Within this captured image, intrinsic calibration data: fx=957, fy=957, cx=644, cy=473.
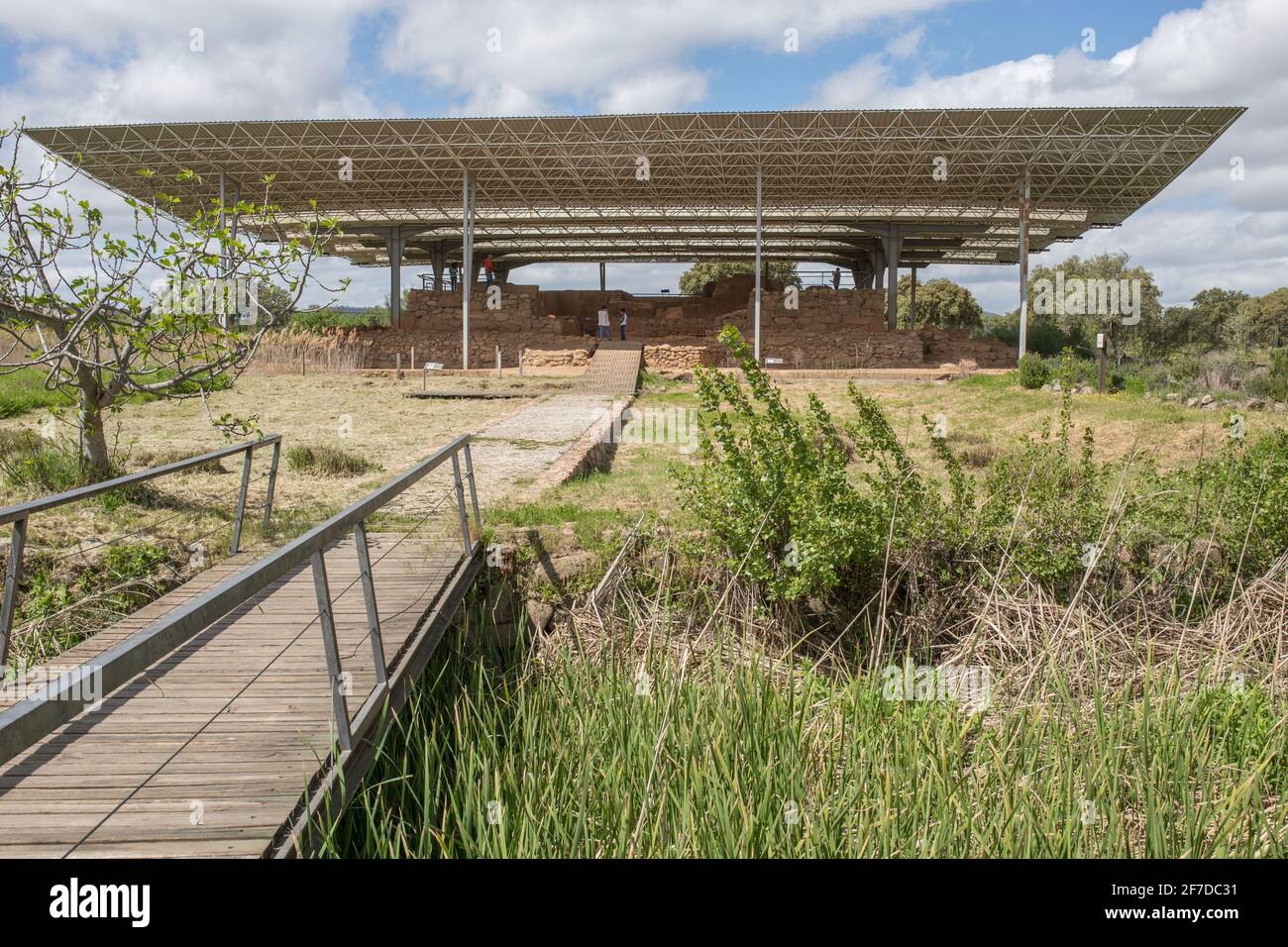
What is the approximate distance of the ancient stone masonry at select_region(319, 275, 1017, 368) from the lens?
25344mm

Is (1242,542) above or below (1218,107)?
below

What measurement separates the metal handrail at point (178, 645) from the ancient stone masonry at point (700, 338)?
2138cm

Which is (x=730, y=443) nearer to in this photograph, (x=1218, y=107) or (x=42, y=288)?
(x=42, y=288)

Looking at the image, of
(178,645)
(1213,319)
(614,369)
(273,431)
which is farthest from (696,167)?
(1213,319)

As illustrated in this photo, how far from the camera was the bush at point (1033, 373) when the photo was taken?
56.1ft

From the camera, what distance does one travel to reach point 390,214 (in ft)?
92.0

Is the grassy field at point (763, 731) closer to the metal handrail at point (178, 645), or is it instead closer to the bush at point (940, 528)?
the bush at point (940, 528)

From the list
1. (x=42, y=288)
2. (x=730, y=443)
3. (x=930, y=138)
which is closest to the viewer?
(x=730, y=443)

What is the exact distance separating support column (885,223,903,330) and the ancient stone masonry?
430mm

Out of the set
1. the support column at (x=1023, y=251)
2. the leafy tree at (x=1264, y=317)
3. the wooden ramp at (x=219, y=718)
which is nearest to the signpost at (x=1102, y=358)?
the support column at (x=1023, y=251)

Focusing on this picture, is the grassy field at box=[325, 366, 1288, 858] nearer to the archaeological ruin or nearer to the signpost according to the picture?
the signpost

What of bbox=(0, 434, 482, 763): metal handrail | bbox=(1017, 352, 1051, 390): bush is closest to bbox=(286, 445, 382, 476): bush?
bbox=(0, 434, 482, 763): metal handrail
